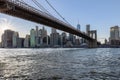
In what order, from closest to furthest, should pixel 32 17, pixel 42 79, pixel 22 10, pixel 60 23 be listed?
pixel 42 79, pixel 22 10, pixel 32 17, pixel 60 23

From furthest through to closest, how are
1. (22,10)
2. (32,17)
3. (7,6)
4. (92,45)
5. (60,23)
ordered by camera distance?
(92,45) → (60,23) → (32,17) → (22,10) → (7,6)

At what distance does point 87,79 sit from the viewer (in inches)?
799

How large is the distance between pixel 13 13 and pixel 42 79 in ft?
124

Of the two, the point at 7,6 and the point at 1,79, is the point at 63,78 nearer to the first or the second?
the point at 1,79

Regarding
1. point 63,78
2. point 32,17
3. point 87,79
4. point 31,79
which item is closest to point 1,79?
point 31,79

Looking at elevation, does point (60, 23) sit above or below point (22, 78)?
above

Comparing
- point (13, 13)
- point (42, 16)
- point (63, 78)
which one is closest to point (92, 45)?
point (42, 16)

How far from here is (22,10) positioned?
2136 inches

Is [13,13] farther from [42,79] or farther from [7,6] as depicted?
[42,79]

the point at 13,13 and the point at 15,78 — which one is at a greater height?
the point at 13,13

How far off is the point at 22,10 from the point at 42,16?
12.6 m

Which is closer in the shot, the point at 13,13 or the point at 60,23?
the point at 13,13

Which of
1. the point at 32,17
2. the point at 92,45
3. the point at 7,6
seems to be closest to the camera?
the point at 7,6

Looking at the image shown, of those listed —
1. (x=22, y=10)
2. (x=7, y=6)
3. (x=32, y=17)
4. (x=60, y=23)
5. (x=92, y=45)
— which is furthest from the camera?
(x=92, y=45)
